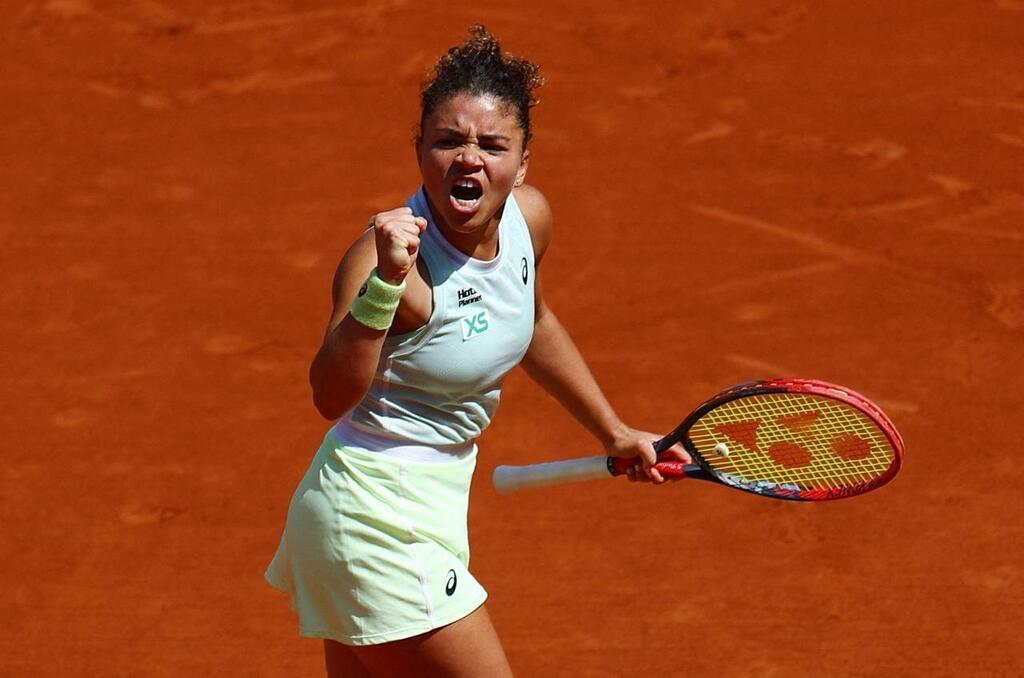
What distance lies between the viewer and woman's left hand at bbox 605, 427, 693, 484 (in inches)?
148

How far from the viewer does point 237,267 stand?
6762 millimetres

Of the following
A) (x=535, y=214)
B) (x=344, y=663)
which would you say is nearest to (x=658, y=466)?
(x=535, y=214)

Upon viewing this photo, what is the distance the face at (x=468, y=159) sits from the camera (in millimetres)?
3152

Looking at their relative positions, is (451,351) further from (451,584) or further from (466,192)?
(451,584)

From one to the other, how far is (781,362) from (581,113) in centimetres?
207

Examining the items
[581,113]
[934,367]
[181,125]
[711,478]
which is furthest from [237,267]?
[711,478]

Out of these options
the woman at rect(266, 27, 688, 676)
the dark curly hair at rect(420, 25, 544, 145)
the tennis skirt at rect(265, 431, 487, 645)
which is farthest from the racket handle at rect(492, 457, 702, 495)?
the dark curly hair at rect(420, 25, 544, 145)

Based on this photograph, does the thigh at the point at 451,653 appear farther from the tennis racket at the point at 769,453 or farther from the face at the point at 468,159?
the face at the point at 468,159

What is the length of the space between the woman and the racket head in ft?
2.21

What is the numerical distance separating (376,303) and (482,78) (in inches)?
24.4

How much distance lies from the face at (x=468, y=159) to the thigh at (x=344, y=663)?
1.03 meters

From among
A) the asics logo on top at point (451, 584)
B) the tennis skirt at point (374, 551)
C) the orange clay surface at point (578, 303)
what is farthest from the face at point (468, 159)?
the orange clay surface at point (578, 303)

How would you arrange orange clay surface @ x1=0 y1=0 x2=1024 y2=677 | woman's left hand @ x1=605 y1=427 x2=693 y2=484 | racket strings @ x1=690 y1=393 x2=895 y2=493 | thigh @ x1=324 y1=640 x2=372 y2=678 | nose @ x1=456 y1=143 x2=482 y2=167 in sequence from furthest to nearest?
orange clay surface @ x1=0 y1=0 x2=1024 y2=677 < racket strings @ x1=690 y1=393 x2=895 y2=493 < woman's left hand @ x1=605 y1=427 x2=693 y2=484 < thigh @ x1=324 y1=640 x2=372 y2=678 < nose @ x1=456 y1=143 x2=482 y2=167

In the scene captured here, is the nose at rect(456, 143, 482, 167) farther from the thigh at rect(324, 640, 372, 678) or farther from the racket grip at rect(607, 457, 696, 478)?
the thigh at rect(324, 640, 372, 678)
